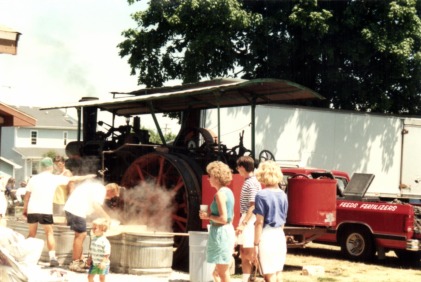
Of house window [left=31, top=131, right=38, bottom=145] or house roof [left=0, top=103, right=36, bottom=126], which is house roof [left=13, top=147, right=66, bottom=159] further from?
house roof [left=0, top=103, right=36, bottom=126]

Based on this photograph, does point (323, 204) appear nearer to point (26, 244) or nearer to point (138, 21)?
point (26, 244)

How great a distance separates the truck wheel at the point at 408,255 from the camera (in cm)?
1423

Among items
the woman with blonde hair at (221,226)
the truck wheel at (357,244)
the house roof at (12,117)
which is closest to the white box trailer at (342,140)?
the truck wheel at (357,244)

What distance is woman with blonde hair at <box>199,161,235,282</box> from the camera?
26.1 feet

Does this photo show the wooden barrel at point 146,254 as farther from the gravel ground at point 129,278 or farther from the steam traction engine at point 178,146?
the steam traction engine at point 178,146

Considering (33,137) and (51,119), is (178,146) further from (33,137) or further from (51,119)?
(51,119)

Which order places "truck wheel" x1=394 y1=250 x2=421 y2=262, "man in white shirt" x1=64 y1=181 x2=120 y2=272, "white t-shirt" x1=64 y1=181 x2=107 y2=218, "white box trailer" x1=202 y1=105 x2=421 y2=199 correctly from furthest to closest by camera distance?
"white box trailer" x1=202 y1=105 x2=421 y2=199, "truck wheel" x1=394 y1=250 x2=421 y2=262, "white t-shirt" x1=64 y1=181 x2=107 y2=218, "man in white shirt" x1=64 y1=181 x2=120 y2=272

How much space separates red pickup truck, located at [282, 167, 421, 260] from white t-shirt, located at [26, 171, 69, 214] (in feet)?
15.4

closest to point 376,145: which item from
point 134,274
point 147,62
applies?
point 147,62

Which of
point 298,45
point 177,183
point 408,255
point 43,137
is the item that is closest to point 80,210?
point 177,183

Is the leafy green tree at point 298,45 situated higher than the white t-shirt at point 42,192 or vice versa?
the leafy green tree at point 298,45

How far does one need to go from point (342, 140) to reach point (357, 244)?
6569 mm

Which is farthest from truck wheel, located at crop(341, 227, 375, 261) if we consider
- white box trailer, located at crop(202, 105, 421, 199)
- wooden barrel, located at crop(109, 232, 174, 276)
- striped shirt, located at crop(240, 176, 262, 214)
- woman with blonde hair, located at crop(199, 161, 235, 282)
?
woman with blonde hair, located at crop(199, 161, 235, 282)

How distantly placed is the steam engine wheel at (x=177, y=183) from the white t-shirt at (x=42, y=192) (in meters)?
1.97
